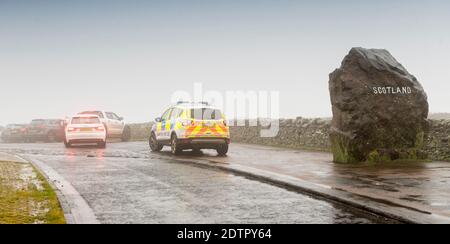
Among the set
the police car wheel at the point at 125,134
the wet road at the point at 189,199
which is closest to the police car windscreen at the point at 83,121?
the police car wheel at the point at 125,134

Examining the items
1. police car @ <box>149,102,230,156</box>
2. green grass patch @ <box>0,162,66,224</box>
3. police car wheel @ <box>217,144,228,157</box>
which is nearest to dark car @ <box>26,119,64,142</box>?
police car @ <box>149,102,230,156</box>

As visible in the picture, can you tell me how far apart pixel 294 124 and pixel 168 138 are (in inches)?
248

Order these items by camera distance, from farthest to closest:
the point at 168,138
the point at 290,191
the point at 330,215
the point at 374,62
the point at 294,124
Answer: the point at 294,124 < the point at 168,138 < the point at 374,62 < the point at 290,191 < the point at 330,215

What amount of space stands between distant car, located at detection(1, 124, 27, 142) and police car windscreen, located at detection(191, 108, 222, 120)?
19.6 metres

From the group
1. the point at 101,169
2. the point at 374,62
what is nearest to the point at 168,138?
the point at 101,169

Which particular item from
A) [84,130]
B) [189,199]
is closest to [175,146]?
[84,130]

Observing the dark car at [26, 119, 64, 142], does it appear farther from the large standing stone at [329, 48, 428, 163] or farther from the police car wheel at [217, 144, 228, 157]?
the large standing stone at [329, 48, 428, 163]

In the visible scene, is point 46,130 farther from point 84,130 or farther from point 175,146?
point 175,146

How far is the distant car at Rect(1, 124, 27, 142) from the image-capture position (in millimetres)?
34188

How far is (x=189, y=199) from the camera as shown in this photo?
29.1 ft
